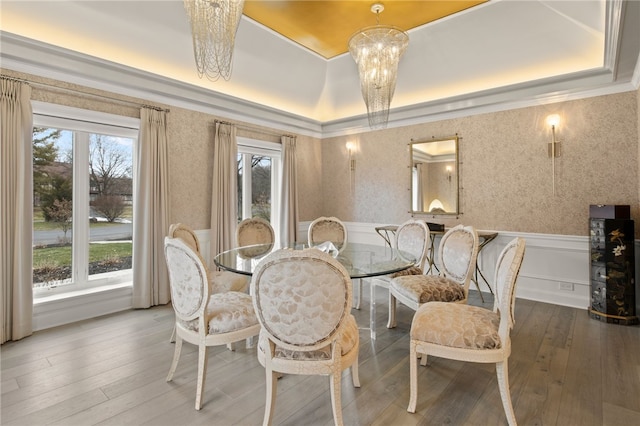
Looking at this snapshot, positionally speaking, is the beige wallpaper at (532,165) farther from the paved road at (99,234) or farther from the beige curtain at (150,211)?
the paved road at (99,234)

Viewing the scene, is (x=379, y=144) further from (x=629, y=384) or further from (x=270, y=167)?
(x=629, y=384)

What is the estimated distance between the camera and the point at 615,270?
10.7 feet

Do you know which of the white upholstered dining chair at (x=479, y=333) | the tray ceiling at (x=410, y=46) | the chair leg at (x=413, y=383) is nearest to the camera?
the white upholstered dining chair at (x=479, y=333)

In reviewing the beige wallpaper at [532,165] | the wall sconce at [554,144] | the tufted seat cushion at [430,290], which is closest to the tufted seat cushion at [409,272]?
the tufted seat cushion at [430,290]

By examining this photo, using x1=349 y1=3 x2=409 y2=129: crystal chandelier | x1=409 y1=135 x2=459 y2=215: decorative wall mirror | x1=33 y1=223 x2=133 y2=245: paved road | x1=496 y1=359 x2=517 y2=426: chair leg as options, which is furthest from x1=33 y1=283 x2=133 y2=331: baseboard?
x1=409 y1=135 x2=459 y2=215: decorative wall mirror

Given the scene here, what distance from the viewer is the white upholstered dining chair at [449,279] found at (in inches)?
106

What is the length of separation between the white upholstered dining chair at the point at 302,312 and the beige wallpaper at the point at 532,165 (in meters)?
3.59

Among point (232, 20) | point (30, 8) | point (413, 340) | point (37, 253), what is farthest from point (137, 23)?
point (413, 340)

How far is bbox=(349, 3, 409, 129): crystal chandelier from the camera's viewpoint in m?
2.89

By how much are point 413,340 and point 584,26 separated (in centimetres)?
379

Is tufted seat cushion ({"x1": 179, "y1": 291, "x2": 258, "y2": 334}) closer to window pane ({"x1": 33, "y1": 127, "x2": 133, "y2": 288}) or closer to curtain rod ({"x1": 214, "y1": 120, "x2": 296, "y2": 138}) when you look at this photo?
window pane ({"x1": 33, "y1": 127, "x2": 133, "y2": 288})

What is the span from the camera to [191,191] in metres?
4.28

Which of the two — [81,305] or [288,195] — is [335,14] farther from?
[81,305]

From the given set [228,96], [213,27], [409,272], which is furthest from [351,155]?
[213,27]
